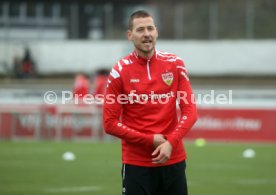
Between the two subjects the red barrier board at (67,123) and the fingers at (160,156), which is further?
the red barrier board at (67,123)

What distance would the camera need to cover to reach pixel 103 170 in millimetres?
16609

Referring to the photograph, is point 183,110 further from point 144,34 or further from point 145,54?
point 144,34

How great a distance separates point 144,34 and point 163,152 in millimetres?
1025

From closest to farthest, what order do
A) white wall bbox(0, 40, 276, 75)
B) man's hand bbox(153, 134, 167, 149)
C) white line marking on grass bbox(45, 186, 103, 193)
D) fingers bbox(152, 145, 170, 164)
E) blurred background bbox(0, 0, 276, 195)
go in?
fingers bbox(152, 145, 170, 164), man's hand bbox(153, 134, 167, 149), white line marking on grass bbox(45, 186, 103, 193), blurred background bbox(0, 0, 276, 195), white wall bbox(0, 40, 276, 75)

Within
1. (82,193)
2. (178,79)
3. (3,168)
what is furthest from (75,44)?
(178,79)

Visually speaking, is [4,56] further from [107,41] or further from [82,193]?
[82,193]

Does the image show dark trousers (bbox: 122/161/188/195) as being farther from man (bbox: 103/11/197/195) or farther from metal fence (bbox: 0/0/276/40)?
metal fence (bbox: 0/0/276/40)

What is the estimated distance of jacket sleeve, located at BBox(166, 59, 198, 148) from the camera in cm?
688

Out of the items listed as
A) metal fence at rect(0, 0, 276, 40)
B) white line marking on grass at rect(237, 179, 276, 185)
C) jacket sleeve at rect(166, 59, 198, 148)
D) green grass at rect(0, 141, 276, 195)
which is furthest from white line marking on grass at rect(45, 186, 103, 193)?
metal fence at rect(0, 0, 276, 40)

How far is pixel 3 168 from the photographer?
55.6ft

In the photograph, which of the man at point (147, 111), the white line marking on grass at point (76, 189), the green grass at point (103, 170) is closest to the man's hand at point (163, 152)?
the man at point (147, 111)

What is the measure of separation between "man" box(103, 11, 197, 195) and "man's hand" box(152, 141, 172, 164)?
4.2 inches

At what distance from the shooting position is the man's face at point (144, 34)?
6926 mm

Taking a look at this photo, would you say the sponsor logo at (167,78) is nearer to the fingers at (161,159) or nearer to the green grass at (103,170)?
the fingers at (161,159)
